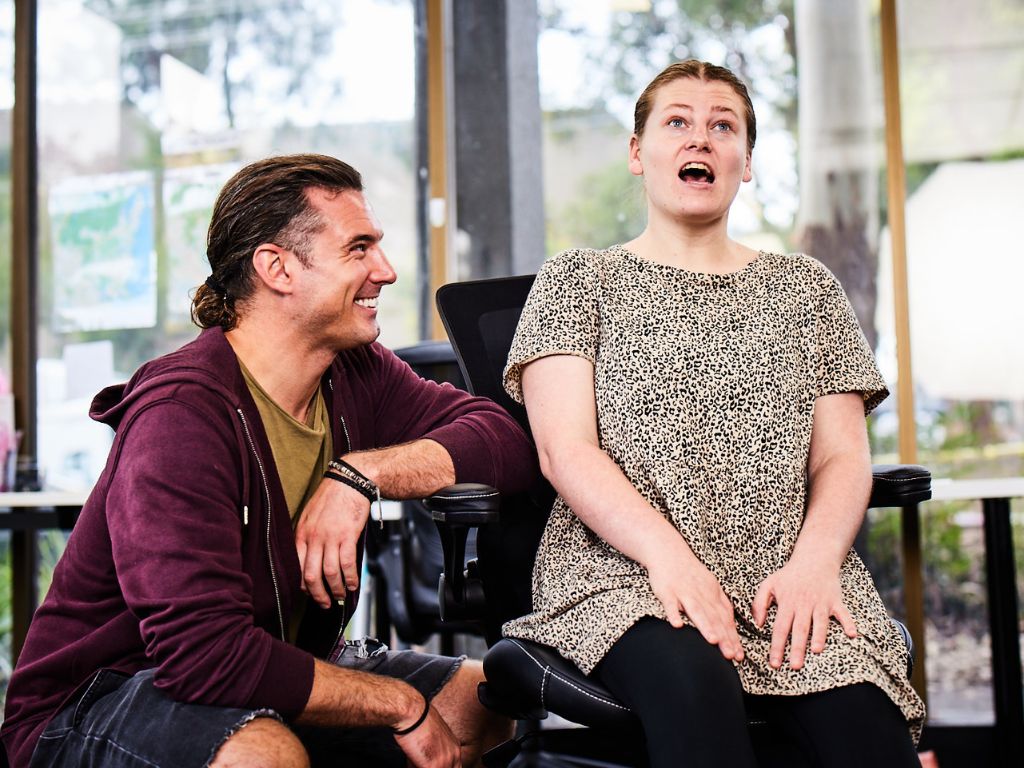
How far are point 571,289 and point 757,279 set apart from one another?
328mm

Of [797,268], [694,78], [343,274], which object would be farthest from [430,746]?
[694,78]

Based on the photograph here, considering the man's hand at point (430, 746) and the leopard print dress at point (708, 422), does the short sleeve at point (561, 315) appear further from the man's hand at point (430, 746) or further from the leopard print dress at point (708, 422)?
the man's hand at point (430, 746)

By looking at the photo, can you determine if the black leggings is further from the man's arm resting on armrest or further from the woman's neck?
the woman's neck

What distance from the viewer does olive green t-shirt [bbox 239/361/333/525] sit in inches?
63.3

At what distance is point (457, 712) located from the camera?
171cm

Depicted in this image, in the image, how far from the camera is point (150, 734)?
133 cm

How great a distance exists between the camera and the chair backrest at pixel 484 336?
1.97 m

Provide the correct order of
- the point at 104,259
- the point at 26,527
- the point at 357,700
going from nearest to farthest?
the point at 357,700 → the point at 26,527 → the point at 104,259

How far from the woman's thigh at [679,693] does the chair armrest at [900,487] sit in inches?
20.8

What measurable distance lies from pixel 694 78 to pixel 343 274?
70 centimetres

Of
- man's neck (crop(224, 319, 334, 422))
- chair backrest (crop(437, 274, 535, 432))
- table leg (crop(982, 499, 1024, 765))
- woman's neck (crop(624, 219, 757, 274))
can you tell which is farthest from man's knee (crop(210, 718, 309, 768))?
table leg (crop(982, 499, 1024, 765))

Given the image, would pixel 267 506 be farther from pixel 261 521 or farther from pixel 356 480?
pixel 356 480

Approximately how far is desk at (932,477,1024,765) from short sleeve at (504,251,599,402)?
1.47m

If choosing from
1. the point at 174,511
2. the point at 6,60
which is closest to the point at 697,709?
the point at 174,511
